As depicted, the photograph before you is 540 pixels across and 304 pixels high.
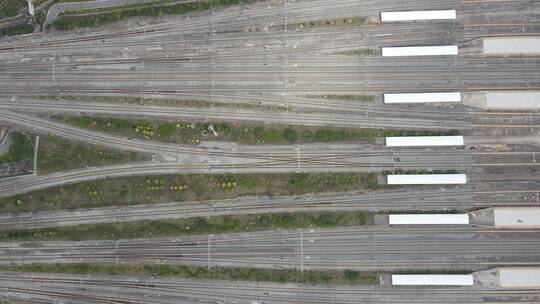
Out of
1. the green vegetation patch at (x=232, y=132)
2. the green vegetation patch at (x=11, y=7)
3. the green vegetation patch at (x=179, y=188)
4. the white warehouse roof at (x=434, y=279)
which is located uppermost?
the green vegetation patch at (x=11, y=7)

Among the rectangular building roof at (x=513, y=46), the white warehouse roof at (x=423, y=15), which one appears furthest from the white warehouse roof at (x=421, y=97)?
the white warehouse roof at (x=423, y=15)


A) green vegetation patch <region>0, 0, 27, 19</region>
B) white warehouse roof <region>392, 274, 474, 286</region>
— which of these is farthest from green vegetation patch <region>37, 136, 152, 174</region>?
white warehouse roof <region>392, 274, 474, 286</region>

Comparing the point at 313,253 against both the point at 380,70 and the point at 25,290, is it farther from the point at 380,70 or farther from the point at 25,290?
the point at 25,290

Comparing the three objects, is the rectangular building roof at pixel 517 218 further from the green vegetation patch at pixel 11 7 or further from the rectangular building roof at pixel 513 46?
the green vegetation patch at pixel 11 7

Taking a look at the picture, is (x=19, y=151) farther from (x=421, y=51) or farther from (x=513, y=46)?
(x=513, y=46)

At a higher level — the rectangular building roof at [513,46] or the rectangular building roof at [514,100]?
the rectangular building roof at [513,46]

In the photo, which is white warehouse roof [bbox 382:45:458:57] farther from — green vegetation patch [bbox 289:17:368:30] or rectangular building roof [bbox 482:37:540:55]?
green vegetation patch [bbox 289:17:368:30]

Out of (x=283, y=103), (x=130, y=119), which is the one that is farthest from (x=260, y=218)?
(x=130, y=119)
